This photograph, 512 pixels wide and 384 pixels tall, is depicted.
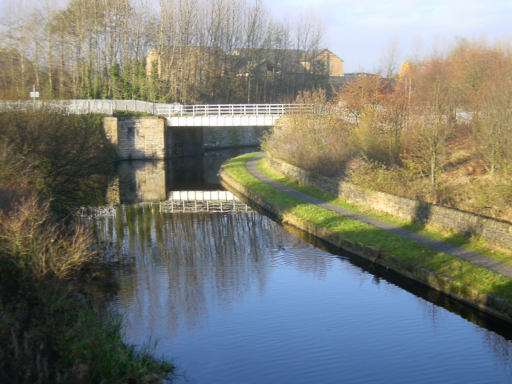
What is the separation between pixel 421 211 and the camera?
17531mm

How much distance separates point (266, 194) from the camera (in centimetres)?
2550

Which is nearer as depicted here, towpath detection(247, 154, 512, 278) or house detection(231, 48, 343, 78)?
towpath detection(247, 154, 512, 278)

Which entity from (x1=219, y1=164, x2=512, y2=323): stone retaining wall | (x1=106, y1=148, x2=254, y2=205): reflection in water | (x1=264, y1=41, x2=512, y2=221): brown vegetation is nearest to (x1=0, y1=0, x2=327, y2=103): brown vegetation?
(x1=106, y1=148, x2=254, y2=205): reflection in water

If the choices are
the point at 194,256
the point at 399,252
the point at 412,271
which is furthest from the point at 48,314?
the point at 399,252

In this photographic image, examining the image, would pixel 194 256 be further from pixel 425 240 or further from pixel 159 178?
pixel 159 178

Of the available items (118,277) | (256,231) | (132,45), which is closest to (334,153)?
(256,231)

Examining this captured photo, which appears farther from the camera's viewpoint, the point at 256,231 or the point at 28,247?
the point at 256,231

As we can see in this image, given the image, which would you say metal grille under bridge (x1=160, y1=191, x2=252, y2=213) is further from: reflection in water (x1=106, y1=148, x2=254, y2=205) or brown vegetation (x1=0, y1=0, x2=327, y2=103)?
brown vegetation (x1=0, y1=0, x2=327, y2=103)

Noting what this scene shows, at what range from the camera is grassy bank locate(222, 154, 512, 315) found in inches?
485

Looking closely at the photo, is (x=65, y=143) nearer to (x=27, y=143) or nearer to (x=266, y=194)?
(x=27, y=143)

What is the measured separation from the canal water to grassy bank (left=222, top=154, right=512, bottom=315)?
0.39m

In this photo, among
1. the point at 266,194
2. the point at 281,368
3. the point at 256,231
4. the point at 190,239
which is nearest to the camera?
the point at 281,368

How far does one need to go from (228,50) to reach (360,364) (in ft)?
181

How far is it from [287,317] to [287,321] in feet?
0.80
